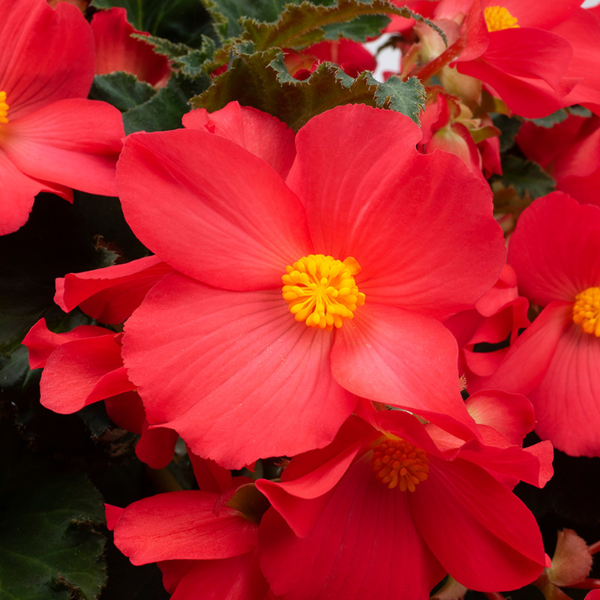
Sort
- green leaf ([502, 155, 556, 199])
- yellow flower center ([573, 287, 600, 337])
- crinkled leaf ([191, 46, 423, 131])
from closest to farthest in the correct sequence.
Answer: crinkled leaf ([191, 46, 423, 131])
yellow flower center ([573, 287, 600, 337])
green leaf ([502, 155, 556, 199])

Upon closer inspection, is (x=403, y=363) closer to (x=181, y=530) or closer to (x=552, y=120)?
(x=181, y=530)

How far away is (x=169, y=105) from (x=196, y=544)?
390mm

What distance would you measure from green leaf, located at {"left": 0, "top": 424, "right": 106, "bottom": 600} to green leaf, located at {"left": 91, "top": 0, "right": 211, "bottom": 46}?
0.52 metres

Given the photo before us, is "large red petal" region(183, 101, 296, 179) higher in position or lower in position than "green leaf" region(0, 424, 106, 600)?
higher

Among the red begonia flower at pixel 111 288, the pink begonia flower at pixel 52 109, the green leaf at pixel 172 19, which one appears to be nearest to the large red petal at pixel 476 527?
the red begonia flower at pixel 111 288

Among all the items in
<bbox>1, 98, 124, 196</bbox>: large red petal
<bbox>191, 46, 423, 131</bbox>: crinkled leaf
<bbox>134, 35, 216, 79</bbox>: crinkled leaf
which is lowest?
<bbox>1, 98, 124, 196</bbox>: large red petal

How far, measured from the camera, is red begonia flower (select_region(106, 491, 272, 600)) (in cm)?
41

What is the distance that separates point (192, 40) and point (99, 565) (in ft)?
2.08

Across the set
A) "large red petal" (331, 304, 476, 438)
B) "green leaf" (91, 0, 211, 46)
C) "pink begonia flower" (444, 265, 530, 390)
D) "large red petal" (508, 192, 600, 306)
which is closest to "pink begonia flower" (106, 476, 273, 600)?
"large red petal" (331, 304, 476, 438)

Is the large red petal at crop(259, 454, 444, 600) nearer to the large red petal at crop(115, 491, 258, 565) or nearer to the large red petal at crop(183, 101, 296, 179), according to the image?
the large red petal at crop(115, 491, 258, 565)

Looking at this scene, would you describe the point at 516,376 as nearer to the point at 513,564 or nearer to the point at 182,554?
the point at 513,564

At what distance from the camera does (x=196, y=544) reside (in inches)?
16.2

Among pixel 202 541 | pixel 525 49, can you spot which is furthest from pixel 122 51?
pixel 202 541

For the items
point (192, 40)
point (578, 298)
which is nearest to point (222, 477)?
point (578, 298)
